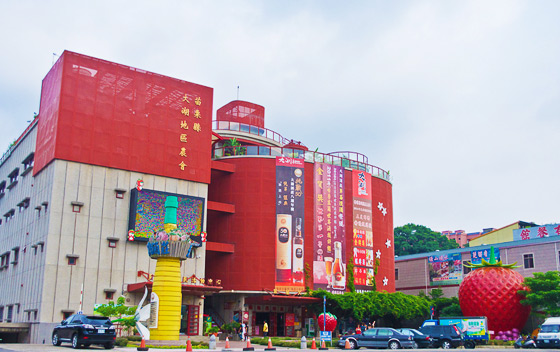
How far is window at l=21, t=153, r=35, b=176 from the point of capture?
162 ft

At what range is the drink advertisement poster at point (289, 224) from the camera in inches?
1982

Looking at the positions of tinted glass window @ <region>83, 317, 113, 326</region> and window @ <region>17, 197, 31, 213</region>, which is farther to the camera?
Result: window @ <region>17, 197, 31, 213</region>

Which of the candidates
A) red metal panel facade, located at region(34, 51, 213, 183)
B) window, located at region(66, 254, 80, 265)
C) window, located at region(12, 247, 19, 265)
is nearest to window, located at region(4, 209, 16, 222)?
window, located at region(12, 247, 19, 265)

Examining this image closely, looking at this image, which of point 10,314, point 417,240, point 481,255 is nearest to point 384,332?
point 481,255

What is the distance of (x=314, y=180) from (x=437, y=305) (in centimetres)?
1891

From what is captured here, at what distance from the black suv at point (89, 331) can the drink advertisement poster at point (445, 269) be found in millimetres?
42166

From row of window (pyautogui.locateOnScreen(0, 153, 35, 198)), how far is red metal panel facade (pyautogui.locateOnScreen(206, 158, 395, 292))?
605 inches

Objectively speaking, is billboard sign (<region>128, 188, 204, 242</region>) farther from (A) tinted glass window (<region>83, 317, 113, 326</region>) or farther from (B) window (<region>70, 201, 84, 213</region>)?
(A) tinted glass window (<region>83, 317, 113, 326</region>)

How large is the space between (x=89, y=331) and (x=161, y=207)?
62.0 ft

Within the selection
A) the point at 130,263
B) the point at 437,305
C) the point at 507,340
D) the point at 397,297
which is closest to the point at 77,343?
the point at 130,263

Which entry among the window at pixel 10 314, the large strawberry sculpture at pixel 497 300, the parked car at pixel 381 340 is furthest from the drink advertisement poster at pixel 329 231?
the window at pixel 10 314

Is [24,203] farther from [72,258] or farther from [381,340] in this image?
[381,340]

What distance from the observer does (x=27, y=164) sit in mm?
51812

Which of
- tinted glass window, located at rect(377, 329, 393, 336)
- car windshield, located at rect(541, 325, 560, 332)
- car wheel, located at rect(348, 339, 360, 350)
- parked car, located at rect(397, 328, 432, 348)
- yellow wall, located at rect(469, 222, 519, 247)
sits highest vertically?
yellow wall, located at rect(469, 222, 519, 247)
